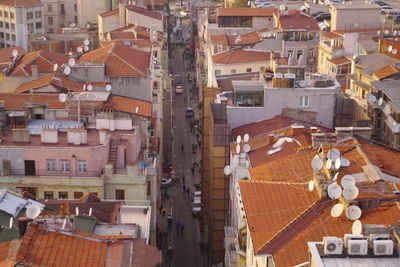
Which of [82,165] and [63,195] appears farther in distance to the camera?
[82,165]

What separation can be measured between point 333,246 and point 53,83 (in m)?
37.7

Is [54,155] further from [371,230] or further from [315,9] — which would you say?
[315,9]

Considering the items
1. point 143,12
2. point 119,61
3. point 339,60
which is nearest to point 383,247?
point 119,61

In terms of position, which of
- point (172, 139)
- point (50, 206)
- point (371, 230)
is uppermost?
point (371, 230)

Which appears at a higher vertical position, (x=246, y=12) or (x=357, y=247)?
(x=246, y=12)

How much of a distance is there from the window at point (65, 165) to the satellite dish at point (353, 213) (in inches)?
896

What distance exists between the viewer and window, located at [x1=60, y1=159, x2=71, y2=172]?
1962 inches

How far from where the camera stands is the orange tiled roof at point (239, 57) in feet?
275

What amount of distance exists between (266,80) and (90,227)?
3077 cm

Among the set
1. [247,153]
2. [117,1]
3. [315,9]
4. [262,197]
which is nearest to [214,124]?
[247,153]

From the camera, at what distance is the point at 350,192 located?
34.0 m

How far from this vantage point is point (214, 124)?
5441 centimetres

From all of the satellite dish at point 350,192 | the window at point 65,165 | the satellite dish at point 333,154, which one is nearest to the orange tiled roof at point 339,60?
the window at point 65,165

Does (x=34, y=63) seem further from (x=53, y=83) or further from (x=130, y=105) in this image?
(x=130, y=105)
